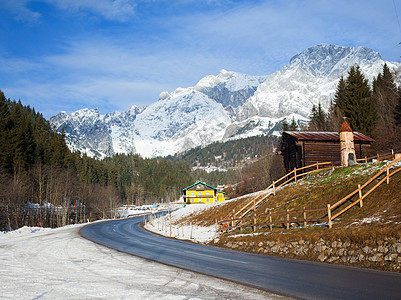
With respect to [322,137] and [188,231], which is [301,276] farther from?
[322,137]

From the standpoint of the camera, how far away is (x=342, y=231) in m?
16.6

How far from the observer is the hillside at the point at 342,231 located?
1408 cm

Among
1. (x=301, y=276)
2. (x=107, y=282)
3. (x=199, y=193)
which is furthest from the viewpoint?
(x=199, y=193)

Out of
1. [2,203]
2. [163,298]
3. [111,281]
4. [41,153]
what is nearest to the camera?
[163,298]

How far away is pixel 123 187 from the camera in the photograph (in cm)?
17325

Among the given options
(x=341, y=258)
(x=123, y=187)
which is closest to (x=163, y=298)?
(x=341, y=258)

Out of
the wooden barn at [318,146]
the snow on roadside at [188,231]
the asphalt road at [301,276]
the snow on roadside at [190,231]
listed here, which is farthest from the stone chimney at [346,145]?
the asphalt road at [301,276]

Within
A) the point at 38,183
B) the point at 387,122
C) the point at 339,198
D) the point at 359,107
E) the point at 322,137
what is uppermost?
the point at 359,107

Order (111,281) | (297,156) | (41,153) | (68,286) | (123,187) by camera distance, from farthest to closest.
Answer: (123,187) → (41,153) → (297,156) → (111,281) → (68,286)

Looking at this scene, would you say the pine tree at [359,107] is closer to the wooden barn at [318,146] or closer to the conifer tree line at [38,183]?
the wooden barn at [318,146]

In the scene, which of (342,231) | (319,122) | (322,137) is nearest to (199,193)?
(319,122)

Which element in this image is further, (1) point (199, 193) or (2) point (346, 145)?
(1) point (199, 193)

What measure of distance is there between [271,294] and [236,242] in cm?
1422

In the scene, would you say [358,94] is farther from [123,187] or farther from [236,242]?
[123,187]
